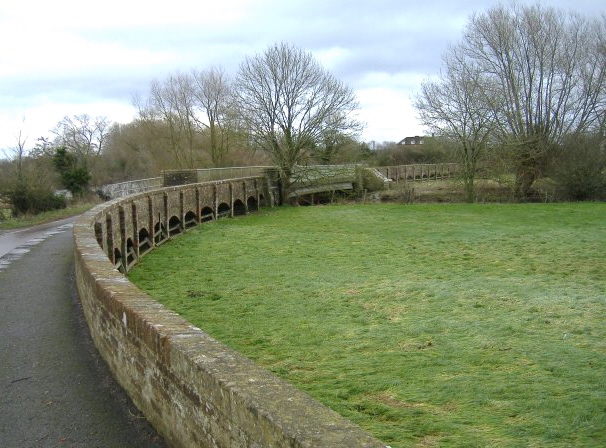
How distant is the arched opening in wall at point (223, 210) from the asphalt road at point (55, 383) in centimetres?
1562

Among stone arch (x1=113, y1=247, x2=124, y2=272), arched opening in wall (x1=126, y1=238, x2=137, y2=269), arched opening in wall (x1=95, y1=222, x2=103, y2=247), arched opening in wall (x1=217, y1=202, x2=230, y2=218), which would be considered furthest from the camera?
arched opening in wall (x1=217, y1=202, x2=230, y2=218)

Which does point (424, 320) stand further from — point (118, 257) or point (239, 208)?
point (239, 208)

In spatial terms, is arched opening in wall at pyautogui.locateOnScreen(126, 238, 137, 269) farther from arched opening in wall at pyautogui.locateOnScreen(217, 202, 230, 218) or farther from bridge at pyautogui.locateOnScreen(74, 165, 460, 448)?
arched opening in wall at pyautogui.locateOnScreen(217, 202, 230, 218)

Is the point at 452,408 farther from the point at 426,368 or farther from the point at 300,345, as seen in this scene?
the point at 300,345

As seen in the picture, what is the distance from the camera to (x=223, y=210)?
90.2ft

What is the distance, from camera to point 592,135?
30.8m

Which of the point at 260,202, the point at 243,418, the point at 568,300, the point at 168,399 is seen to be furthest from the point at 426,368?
the point at 260,202

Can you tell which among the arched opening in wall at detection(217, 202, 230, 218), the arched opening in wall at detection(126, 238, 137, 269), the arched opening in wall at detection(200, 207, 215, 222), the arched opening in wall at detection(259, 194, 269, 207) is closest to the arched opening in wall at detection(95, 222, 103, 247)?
the arched opening in wall at detection(126, 238, 137, 269)

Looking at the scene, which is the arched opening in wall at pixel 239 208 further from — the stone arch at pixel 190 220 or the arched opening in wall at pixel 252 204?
the stone arch at pixel 190 220

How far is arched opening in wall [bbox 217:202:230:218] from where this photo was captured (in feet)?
88.0

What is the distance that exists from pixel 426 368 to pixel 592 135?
95.1 feet

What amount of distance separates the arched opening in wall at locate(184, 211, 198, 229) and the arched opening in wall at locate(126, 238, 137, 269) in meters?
7.21

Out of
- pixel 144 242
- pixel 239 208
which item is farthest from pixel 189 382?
pixel 239 208

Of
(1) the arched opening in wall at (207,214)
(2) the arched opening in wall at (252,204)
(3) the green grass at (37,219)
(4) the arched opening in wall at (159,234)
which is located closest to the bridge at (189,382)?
(4) the arched opening in wall at (159,234)
